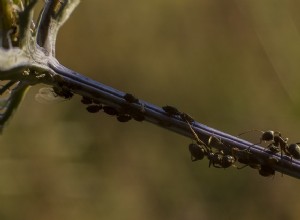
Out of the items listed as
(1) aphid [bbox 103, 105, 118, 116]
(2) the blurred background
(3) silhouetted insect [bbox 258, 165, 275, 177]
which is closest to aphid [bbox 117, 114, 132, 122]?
(1) aphid [bbox 103, 105, 118, 116]

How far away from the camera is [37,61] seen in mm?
1485

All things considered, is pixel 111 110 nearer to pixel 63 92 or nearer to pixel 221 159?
pixel 63 92

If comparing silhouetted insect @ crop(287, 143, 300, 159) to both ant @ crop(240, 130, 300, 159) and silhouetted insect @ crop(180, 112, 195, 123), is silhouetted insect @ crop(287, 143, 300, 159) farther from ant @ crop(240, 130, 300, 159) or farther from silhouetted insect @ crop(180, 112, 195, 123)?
silhouetted insect @ crop(180, 112, 195, 123)

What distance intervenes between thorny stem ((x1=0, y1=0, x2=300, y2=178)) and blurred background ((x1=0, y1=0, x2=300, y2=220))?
2.26m

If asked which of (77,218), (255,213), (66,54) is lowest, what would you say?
(77,218)

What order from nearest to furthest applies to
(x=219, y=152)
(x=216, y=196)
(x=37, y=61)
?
(x=37, y=61)
(x=219, y=152)
(x=216, y=196)

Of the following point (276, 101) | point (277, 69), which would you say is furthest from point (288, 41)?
point (276, 101)

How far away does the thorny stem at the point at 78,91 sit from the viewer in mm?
1510

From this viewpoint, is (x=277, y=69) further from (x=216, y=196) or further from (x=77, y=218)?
(x=77, y=218)

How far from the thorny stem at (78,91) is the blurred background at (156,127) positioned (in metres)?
2.26

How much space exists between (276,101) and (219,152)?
342 cm

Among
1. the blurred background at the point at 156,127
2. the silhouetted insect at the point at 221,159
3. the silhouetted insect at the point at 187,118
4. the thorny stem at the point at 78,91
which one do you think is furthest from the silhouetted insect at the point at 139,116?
the blurred background at the point at 156,127

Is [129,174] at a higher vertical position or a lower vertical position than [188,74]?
lower

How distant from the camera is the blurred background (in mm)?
4223
